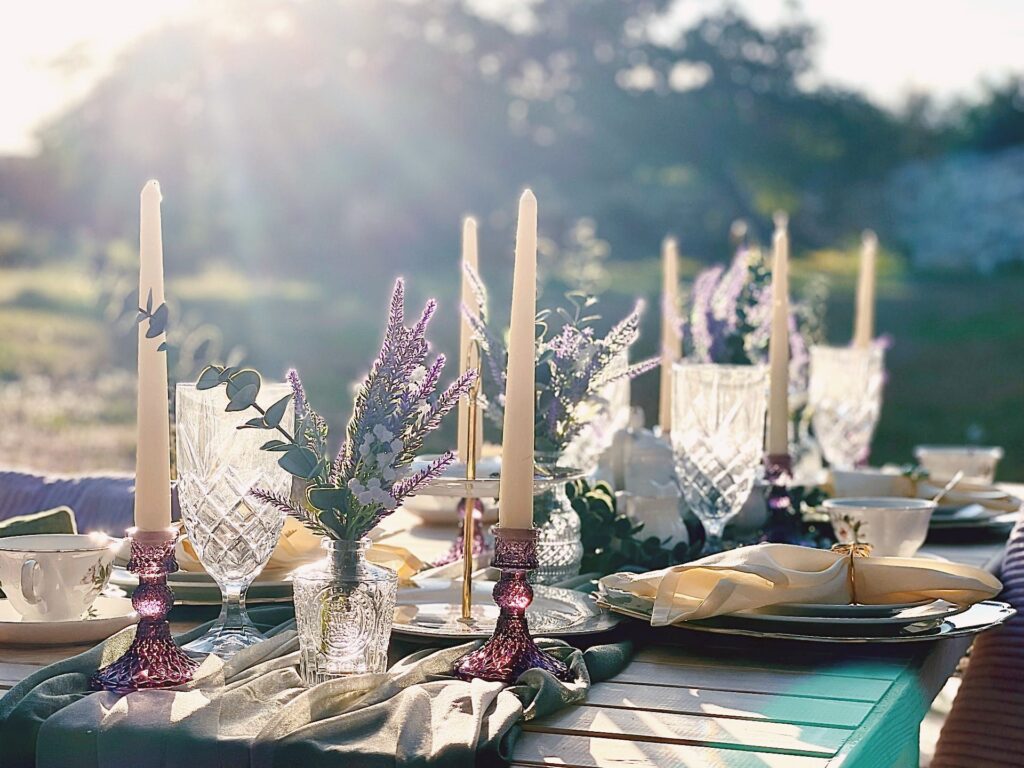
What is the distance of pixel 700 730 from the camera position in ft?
3.37

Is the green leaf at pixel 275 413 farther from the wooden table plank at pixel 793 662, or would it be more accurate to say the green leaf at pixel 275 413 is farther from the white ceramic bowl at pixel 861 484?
the white ceramic bowl at pixel 861 484

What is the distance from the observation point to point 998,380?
8.20 meters

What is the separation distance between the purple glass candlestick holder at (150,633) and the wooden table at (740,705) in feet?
0.36

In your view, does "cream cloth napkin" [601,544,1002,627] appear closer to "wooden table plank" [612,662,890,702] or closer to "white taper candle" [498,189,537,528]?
"wooden table plank" [612,662,890,702]

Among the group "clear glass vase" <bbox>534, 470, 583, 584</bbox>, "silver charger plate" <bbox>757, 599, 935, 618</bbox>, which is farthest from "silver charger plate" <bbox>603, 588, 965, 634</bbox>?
"clear glass vase" <bbox>534, 470, 583, 584</bbox>

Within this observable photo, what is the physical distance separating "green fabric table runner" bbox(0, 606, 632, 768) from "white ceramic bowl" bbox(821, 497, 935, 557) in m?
0.64

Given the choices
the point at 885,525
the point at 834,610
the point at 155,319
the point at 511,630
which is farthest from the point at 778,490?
the point at 155,319

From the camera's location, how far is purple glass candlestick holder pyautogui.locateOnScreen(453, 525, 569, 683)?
112cm

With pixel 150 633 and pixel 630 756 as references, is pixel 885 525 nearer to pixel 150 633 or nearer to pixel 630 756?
pixel 630 756

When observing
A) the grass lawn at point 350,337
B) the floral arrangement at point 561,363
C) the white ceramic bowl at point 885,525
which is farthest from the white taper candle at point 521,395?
the grass lawn at point 350,337

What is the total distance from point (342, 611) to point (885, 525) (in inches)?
31.5

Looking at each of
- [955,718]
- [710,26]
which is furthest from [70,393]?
[955,718]

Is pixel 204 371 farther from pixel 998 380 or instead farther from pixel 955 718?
pixel 998 380

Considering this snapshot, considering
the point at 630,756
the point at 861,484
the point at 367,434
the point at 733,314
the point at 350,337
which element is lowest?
the point at 630,756
